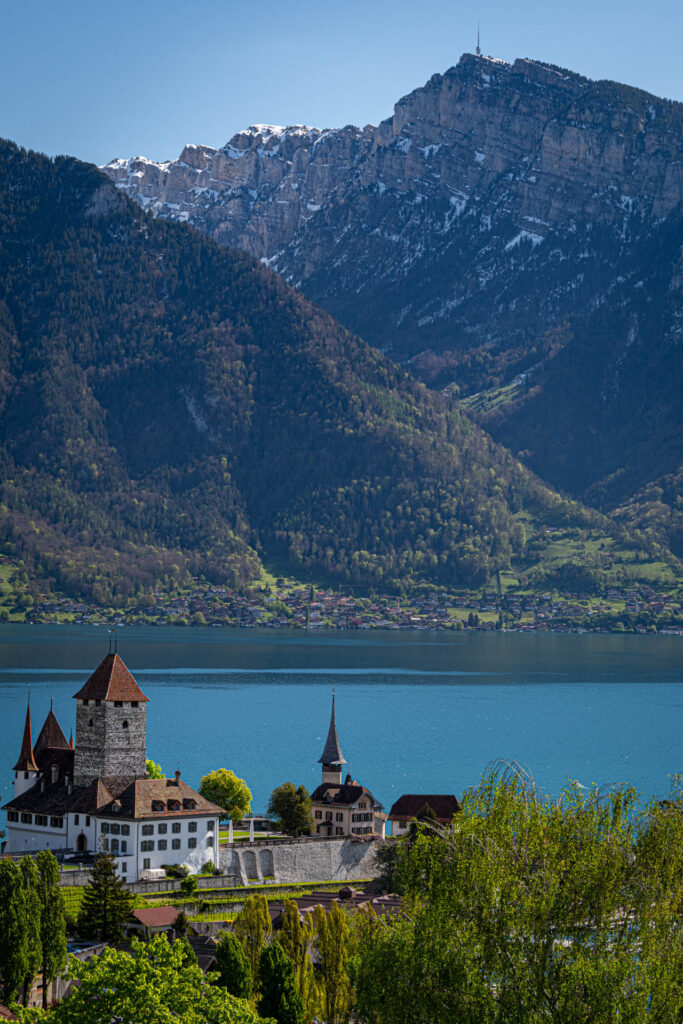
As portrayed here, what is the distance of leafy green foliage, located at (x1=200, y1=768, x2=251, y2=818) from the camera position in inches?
3885

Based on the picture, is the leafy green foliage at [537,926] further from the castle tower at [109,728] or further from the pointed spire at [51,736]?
the pointed spire at [51,736]

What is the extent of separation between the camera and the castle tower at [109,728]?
3391 inches

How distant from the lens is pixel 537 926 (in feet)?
160

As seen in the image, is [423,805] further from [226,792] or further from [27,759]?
[27,759]

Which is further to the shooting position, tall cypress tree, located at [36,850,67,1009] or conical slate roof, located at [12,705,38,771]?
conical slate roof, located at [12,705,38,771]

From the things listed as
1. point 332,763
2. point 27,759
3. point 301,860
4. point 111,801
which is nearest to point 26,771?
point 27,759

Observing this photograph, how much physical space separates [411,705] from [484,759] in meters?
48.0

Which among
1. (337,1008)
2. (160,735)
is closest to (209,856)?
(337,1008)

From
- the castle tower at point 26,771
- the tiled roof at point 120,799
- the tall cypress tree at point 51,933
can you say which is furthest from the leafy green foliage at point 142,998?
the castle tower at point 26,771

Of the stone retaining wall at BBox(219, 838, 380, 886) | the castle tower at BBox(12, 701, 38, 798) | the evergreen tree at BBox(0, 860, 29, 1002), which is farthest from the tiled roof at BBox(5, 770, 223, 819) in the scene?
the evergreen tree at BBox(0, 860, 29, 1002)

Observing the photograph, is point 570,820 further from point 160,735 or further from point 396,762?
point 160,735

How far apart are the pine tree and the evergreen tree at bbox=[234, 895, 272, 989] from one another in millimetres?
6898

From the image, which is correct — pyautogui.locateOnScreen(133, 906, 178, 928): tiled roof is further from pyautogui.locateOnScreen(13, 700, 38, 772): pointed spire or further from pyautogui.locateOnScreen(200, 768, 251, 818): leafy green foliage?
pyautogui.locateOnScreen(200, 768, 251, 818): leafy green foliage

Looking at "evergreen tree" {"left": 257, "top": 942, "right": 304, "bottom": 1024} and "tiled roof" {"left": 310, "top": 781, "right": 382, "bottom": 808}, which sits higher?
"tiled roof" {"left": 310, "top": 781, "right": 382, "bottom": 808}
